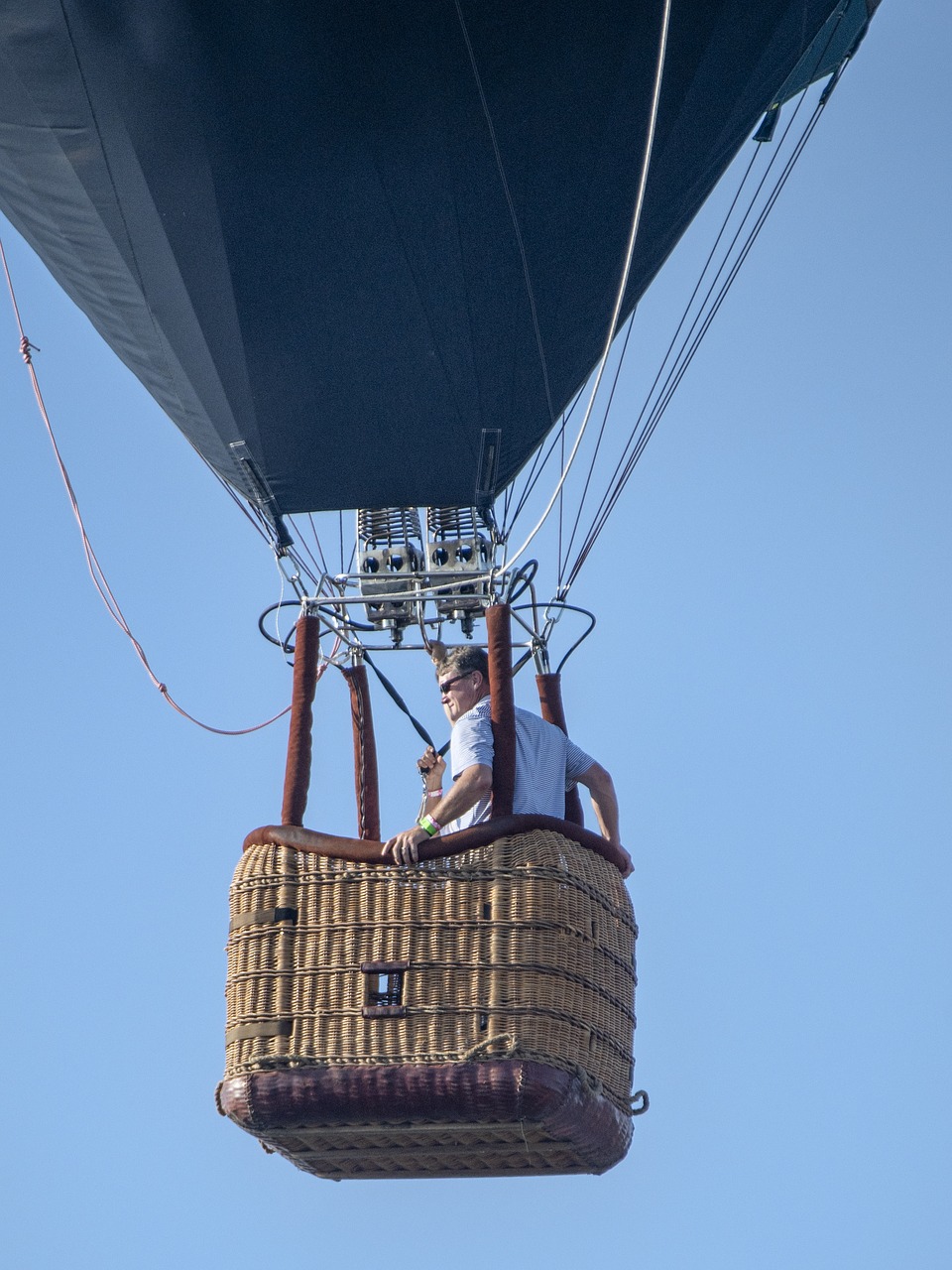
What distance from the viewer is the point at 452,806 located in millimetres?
5523

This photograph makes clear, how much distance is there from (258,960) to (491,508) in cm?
194

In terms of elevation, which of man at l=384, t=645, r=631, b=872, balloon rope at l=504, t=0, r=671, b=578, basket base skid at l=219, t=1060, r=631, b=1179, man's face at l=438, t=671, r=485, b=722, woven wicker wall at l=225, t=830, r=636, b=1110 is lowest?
basket base skid at l=219, t=1060, r=631, b=1179

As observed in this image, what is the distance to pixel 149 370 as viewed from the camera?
23.7 ft

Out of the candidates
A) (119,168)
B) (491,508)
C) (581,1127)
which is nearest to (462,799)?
(581,1127)

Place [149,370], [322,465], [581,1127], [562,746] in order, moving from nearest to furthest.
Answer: [581,1127] → [562,746] → [322,465] → [149,370]

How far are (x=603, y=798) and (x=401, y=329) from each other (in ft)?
5.19

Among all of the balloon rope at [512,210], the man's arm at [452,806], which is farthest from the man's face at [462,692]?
the balloon rope at [512,210]

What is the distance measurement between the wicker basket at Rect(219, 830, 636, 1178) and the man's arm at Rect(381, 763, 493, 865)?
5cm

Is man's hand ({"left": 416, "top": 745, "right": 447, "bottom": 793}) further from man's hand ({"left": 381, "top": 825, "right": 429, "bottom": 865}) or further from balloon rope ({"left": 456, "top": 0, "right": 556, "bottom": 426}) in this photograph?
balloon rope ({"left": 456, "top": 0, "right": 556, "bottom": 426})

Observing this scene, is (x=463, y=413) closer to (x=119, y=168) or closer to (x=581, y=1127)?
(x=119, y=168)

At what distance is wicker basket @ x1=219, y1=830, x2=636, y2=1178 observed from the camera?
5340 millimetres

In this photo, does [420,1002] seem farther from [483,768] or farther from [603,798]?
[603,798]

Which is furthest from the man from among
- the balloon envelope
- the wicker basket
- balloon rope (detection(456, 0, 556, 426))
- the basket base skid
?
balloon rope (detection(456, 0, 556, 426))

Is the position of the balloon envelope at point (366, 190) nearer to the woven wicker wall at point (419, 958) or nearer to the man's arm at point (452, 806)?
the man's arm at point (452, 806)
